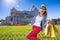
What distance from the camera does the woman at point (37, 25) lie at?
2.92 m

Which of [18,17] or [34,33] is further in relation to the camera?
[18,17]

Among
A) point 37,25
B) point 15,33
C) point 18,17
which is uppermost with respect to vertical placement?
point 18,17

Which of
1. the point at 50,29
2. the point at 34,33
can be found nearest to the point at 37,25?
the point at 34,33

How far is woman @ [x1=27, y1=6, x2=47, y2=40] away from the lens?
2918 mm

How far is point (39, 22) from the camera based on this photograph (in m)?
2.97

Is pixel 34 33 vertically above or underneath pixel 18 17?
underneath

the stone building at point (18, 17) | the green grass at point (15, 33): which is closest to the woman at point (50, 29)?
the green grass at point (15, 33)

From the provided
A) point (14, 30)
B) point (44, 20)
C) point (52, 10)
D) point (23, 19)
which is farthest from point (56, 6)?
point (14, 30)

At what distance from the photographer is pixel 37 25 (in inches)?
117

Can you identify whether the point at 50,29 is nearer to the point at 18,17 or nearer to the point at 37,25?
the point at 37,25

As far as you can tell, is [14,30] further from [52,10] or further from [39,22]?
[52,10]

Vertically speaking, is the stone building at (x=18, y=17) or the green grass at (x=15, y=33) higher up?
the stone building at (x=18, y=17)

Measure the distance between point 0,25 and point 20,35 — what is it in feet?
1.12

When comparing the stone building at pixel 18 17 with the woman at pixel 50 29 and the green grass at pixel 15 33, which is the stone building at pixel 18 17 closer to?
the green grass at pixel 15 33
